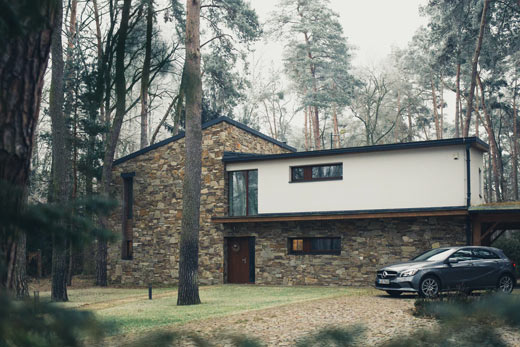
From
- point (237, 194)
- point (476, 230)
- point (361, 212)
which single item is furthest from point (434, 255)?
point (237, 194)

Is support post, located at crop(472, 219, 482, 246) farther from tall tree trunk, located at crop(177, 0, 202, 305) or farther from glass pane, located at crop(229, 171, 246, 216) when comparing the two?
tall tree trunk, located at crop(177, 0, 202, 305)

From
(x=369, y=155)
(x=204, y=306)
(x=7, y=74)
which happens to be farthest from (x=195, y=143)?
(x=7, y=74)

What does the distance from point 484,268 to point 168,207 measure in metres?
13.1

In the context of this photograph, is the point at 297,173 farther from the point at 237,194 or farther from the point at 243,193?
the point at 237,194

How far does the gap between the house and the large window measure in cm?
4

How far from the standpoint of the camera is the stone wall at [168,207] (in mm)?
22047

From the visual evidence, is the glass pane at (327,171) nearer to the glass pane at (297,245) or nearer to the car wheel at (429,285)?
the glass pane at (297,245)

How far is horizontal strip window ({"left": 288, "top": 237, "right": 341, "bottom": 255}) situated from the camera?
66.1 ft

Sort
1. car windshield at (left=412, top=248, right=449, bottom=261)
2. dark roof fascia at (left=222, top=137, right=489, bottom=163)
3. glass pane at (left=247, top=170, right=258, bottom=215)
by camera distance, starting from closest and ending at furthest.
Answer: car windshield at (left=412, top=248, right=449, bottom=261) < dark roof fascia at (left=222, top=137, right=489, bottom=163) < glass pane at (left=247, top=170, right=258, bottom=215)

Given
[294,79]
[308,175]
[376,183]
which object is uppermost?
[294,79]

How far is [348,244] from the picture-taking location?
19.8m

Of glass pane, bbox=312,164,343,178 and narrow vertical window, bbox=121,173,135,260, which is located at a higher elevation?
glass pane, bbox=312,164,343,178

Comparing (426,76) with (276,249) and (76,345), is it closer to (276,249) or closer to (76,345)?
(276,249)

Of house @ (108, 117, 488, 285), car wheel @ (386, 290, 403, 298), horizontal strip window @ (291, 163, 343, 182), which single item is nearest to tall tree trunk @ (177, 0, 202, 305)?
house @ (108, 117, 488, 285)
